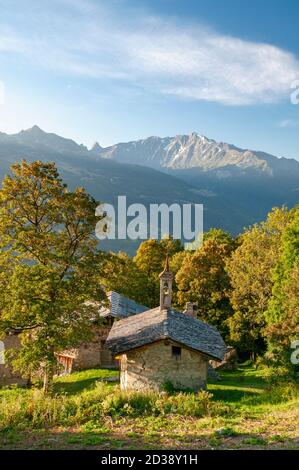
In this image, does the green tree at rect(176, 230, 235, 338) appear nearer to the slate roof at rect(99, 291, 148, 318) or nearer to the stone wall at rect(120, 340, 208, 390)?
the slate roof at rect(99, 291, 148, 318)

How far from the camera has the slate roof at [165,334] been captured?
25.4 meters

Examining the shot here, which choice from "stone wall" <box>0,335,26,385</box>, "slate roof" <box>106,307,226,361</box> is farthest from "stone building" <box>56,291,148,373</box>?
"slate roof" <box>106,307,226,361</box>

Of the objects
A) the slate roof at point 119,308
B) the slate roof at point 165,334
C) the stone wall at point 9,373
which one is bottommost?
the stone wall at point 9,373

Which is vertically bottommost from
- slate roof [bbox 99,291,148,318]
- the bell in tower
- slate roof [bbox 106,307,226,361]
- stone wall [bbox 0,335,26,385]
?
stone wall [bbox 0,335,26,385]

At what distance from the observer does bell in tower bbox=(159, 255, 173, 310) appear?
92.9ft

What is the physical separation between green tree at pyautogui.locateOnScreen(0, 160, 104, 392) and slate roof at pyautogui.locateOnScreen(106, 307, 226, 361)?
263 centimetres

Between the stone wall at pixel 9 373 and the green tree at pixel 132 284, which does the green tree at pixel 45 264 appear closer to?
the stone wall at pixel 9 373

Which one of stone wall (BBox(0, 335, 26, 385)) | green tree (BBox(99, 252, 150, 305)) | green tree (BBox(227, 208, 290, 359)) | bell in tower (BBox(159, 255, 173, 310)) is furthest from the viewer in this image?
green tree (BBox(99, 252, 150, 305))

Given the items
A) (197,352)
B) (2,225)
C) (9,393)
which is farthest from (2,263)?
(197,352)

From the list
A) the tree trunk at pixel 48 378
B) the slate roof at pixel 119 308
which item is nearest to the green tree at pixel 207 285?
the slate roof at pixel 119 308

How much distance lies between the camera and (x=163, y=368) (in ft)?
83.8

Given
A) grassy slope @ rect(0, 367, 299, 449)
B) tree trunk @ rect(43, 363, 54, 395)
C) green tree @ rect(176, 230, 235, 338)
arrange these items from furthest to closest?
green tree @ rect(176, 230, 235, 338)
tree trunk @ rect(43, 363, 54, 395)
grassy slope @ rect(0, 367, 299, 449)

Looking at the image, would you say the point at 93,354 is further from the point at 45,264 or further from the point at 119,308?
the point at 45,264

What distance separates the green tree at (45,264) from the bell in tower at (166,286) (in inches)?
157
